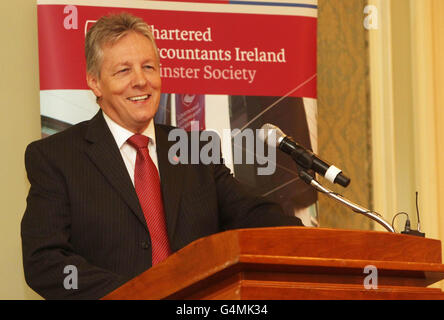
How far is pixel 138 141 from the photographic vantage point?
9.93ft

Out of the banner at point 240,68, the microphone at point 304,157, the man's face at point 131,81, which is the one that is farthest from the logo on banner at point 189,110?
the microphone at point 304,157

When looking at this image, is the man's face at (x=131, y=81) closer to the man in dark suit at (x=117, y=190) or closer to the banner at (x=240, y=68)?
the man in dark suit at (x=117, y=190)

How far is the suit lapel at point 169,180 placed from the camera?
2852mm

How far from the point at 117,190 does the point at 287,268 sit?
1297mm

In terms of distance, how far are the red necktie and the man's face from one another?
0.09 metres

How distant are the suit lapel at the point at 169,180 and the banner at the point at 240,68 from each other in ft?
2.29

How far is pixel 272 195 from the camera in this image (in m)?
3.84

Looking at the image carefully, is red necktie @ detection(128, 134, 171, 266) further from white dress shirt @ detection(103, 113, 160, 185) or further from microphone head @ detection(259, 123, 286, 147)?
microphone head @ detection(259, 123, 286, 147)

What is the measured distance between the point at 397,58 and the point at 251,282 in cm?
327

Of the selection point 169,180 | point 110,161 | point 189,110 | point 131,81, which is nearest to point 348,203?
point 169,180

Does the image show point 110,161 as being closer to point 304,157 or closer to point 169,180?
point 169,180

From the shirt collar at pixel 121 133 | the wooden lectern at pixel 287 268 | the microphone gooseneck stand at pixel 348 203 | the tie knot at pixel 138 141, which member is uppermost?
the shirt collar at pixel 121 133

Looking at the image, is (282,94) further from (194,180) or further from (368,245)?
(368,245)

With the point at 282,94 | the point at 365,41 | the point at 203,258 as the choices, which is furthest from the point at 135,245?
the point at 365,41
